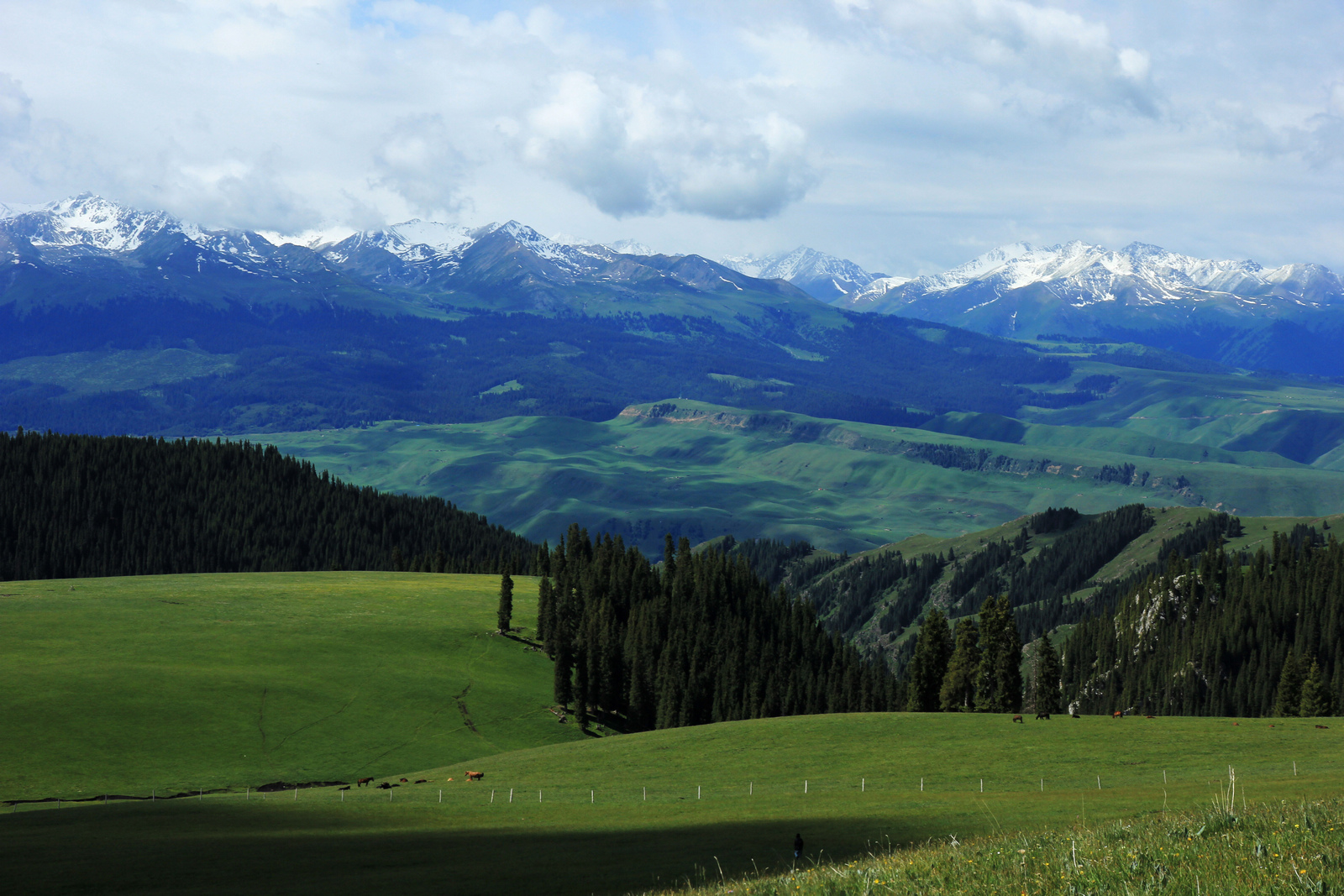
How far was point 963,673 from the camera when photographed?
123125mm

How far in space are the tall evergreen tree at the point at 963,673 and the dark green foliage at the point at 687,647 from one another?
26454mm

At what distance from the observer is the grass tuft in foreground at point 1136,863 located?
16719mm

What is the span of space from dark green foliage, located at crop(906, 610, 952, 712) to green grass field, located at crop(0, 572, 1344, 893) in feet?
117

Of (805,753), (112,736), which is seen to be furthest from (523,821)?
(112,736)

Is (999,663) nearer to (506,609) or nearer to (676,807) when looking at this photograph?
(676,807)

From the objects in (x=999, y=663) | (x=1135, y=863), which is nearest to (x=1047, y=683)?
(x=999, y=663)

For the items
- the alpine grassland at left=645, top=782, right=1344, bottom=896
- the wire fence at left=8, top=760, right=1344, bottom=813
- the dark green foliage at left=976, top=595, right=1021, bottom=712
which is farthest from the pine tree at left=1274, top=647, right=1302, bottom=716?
the alpine grassland at left=645, top=782, right=1344, bottom=896

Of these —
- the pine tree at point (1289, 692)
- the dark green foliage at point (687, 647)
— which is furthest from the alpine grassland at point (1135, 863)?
the pine tree at point (1289, 692)

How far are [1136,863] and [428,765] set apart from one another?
97070mm

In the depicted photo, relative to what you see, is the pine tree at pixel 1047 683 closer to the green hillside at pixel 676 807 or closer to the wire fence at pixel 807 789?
the green hillside at pixel 676 807

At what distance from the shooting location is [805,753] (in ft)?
267

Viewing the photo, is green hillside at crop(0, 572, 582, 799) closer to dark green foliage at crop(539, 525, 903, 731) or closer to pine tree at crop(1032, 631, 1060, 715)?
dark green foliage at crop(539, 525, 903, 731)

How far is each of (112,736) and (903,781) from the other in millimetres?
73963

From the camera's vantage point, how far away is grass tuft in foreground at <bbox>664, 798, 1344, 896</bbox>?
16719mm
